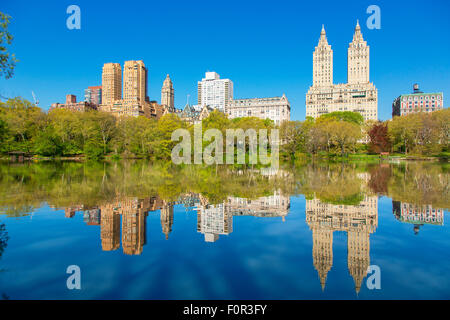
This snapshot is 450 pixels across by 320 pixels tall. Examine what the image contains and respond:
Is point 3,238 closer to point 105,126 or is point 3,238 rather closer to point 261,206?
point 261,206

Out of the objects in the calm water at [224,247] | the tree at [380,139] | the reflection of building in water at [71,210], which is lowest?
the calm water at [224,247]

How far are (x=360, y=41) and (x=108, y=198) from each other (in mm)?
159712

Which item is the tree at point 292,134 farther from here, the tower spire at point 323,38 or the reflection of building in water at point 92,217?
the tower spire at point 323,38

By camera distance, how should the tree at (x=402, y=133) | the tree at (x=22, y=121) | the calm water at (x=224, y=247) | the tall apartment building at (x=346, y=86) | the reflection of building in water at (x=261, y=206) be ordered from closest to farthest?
the calm water at (x=224, y=247)
the reflection of building in water at (x=261, y=206)
the tree at (x=22, y=121)
the tree at (x=402, y=133)
the tall apartment building at (x=346, y=86)

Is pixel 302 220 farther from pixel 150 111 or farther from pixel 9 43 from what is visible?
pixel 150 111

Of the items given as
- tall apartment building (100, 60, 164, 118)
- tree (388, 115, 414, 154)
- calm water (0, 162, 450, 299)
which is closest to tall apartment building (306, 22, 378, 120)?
tree (388, 115, 414, 154)

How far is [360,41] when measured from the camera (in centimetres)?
14212

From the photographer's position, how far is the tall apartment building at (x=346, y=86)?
134m

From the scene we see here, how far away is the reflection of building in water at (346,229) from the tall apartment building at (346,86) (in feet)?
447

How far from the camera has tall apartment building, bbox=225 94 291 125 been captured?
5438 inches

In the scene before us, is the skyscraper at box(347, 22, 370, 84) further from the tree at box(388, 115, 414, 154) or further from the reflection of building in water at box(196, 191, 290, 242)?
the reflection of building in water at box(196, 191, 290, 242)

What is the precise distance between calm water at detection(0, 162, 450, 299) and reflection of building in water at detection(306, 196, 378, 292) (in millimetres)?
29

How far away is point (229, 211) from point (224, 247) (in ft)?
12.1

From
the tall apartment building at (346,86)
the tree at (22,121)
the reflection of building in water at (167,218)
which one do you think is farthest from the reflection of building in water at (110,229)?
the tall apartment building at (346,86)
